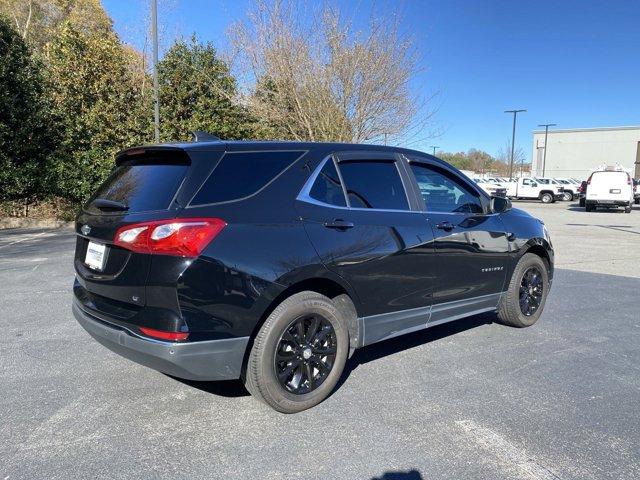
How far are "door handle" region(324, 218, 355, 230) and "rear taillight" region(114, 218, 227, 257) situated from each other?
2.50 ft

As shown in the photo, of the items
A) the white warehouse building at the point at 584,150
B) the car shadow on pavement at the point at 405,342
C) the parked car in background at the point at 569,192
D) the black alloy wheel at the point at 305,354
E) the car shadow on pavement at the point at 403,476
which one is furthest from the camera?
the white warehouse building at the point at 584,150

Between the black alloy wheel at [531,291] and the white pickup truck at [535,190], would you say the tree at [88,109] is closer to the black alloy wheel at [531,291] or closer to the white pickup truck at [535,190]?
the black alloy wheel at [531,291]

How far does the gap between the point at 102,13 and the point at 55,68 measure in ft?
73.1

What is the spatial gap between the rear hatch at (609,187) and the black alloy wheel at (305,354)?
2410cm

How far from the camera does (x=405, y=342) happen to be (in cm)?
482

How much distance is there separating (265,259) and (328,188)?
0.80 meters

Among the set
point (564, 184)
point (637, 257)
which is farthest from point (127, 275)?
point (564, 184)

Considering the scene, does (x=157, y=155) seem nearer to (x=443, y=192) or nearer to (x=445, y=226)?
(x=445, y=226)

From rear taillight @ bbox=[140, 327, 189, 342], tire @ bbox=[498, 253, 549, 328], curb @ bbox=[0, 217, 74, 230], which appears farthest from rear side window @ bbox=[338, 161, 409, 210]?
curb @ bbox=[0, 217, 74, 230]

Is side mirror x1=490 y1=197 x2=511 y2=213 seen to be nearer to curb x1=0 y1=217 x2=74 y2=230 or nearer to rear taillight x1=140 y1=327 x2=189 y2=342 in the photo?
rear taillight x1=140 y1=327 x2=189 y2=342

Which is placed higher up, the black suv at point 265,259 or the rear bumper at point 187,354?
the black suv at point 265,259

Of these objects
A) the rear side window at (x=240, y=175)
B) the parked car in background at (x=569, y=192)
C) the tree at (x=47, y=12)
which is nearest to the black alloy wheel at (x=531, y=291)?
the rear side window at (x=240, y=175)

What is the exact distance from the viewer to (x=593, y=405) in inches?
139

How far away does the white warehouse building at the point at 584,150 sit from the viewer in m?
63.9
